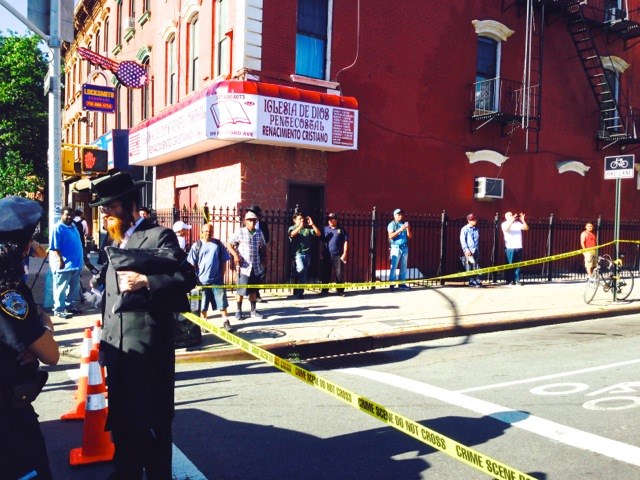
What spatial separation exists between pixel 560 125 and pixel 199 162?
11.1 metres

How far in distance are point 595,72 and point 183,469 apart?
19189 millimetres

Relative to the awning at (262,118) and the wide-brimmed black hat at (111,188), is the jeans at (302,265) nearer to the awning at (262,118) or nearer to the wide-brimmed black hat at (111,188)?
the awning at (262,118)

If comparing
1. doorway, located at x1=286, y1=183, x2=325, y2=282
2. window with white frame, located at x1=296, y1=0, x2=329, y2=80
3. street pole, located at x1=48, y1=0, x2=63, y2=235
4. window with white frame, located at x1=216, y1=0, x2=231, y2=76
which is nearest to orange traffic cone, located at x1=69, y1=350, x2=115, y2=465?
street pole, located at x1=48, y1=0, x2=63, y2=235

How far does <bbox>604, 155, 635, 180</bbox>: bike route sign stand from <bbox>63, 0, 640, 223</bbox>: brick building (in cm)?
429

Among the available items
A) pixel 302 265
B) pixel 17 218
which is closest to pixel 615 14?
pixel 302 265

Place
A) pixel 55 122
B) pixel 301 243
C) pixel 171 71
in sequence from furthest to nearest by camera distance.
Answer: pixel 171 71, pixel 301 243, pixel 55 122

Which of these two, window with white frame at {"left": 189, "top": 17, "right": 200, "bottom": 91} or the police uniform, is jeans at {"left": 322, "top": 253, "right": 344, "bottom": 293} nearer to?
window with white frame at {"left": 189, "top": 17, "right": 200, "bottom": 91}

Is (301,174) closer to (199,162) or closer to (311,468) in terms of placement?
(199,162)

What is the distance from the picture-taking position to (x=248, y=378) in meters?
6.62

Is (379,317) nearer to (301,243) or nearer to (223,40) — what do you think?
(301,243)

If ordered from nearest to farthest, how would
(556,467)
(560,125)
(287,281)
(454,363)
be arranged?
(556,467)
(454,363)
(287,281)
(560,125)

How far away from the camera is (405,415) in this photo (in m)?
5.20

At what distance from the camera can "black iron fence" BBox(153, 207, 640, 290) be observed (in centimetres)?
1376

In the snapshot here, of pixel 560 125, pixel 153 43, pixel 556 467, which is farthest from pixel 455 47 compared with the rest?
pixel 556 467
